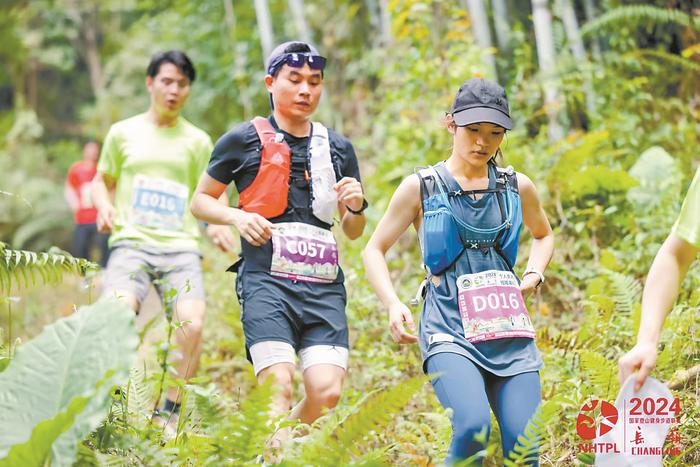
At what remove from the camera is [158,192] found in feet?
17.0

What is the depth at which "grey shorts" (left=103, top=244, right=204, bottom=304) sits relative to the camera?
4.93 meters

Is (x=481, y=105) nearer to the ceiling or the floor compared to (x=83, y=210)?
nearer to the floor

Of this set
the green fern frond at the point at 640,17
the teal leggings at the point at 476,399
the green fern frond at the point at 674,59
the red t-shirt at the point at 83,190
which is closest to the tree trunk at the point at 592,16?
the green fern frond at the point at 674,59

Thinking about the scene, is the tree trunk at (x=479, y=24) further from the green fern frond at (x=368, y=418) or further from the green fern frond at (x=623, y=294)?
the green fern frond at (x=368, y=418)

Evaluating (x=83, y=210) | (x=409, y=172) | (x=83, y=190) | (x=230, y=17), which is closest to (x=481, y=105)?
(x=409, y=172)

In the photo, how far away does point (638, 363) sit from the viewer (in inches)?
90.4

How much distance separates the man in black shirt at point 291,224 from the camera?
12.3 ft

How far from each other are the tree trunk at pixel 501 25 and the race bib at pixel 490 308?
717 cm

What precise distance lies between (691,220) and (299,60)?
86.9 inches

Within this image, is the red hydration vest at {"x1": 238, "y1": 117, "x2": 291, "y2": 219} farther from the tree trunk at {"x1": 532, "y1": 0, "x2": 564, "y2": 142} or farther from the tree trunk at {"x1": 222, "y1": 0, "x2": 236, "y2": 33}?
the tree trunk at {"x1": 222, "y1": 0, "x2": 236, "y2": 33}

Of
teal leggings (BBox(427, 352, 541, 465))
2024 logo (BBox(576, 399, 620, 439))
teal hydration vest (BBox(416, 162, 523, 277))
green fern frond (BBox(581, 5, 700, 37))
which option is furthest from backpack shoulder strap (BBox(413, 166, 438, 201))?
green fern frond (BBox(581, 5, 700, 37))

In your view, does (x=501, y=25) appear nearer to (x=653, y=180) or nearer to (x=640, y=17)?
(x=640, y=17)

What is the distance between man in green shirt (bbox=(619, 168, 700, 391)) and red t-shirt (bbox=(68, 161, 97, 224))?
28.4 feet

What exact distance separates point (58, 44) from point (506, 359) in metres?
25.9
